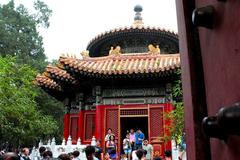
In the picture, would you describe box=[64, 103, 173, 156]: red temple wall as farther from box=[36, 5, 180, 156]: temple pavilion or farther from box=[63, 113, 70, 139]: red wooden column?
box=[63, 113, 70, 139]: red wooden column

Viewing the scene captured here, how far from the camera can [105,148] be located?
1144cm

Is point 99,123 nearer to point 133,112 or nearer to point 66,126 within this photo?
point 133,112

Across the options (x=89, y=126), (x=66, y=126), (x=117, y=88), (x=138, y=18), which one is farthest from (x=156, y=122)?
(x=138, y=18)

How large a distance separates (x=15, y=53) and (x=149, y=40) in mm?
19187

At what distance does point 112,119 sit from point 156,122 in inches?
61.7

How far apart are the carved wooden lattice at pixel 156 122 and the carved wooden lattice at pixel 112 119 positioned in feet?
4.11

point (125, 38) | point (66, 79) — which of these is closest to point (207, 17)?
point (66, 79)

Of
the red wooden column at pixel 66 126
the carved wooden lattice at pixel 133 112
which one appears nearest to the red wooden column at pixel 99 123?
the carved wooden lattice at pixel 133 112

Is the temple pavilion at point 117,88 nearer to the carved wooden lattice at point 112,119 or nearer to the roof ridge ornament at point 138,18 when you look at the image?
the carved wooden lattice at point 112,119

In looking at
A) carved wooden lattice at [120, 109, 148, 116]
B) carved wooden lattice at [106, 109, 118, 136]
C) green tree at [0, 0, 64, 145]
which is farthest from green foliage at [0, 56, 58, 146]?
green tree at [0, 0, 64, 145]

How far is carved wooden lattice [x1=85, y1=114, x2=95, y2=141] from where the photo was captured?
41.1ft

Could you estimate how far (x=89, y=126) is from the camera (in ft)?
41.5

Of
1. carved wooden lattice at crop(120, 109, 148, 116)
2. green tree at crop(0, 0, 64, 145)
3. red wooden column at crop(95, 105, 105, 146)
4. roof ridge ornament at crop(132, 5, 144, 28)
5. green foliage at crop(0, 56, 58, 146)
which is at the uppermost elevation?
green tree at crop(0, 0, 64, 145)

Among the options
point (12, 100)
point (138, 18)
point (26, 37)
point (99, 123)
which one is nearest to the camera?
point (99, 123)
